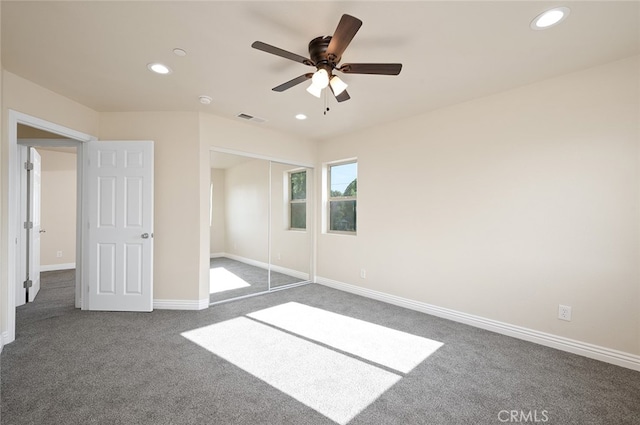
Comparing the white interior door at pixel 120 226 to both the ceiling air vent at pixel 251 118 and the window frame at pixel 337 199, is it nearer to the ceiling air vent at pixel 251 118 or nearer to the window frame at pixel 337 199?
the ceiling air vent at pixel 251 118

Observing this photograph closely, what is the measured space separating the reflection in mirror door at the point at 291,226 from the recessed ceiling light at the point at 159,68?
8.46 feet

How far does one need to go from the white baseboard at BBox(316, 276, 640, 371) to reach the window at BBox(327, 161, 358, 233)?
1222mm

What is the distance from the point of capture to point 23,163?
3.64 m

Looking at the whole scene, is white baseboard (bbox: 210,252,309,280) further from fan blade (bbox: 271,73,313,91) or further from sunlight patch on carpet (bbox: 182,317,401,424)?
fan blade (bbox: 271,73,313,91)

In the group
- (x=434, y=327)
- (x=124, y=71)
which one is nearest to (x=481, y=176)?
(x=434, y=327)

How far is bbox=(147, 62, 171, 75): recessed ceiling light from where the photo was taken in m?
2.43

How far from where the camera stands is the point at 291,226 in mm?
5148

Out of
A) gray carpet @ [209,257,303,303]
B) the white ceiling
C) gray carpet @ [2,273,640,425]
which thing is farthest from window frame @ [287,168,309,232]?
gray carpet @ [2,273,640,425]

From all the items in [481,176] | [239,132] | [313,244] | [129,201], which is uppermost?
[239,132]

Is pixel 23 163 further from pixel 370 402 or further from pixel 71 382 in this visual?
pixel 370 402

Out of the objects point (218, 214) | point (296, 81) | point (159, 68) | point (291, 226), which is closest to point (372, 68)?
point (296, 81)

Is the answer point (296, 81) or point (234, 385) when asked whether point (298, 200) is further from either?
point (234, 385)

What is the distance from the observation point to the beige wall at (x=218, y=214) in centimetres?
486

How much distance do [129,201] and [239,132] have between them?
1703mm
